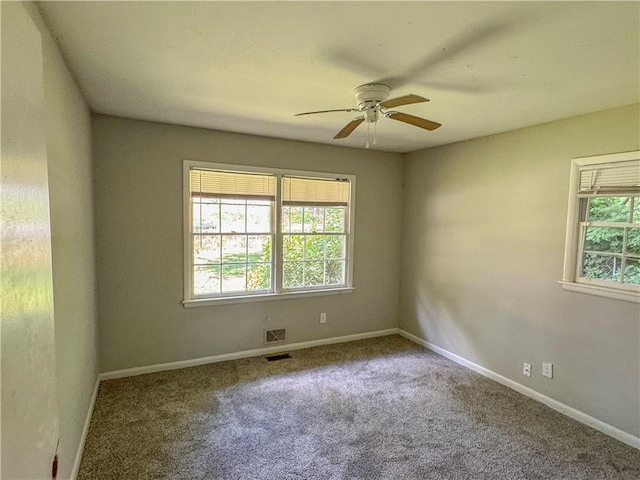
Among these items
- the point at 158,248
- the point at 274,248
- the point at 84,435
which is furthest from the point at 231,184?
the point at 84,435

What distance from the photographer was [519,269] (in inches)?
127

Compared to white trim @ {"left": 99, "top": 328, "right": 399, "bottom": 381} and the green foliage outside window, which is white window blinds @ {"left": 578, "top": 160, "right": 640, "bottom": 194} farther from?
white trim @ {"left": 99, "top": 328, "right": 399, "bottom": 381}

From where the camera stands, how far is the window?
251cm

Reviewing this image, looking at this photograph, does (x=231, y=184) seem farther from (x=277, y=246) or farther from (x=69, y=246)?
(x=69, y=246)

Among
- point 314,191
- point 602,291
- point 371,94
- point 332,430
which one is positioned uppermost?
point 371,94

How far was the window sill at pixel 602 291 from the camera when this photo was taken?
2.46 meters

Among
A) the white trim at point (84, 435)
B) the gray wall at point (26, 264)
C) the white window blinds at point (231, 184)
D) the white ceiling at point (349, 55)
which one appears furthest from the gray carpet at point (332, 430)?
the white ceiling at point (349, 55)

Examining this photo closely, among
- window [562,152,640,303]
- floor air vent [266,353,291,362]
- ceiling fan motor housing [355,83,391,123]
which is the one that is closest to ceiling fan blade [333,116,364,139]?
ceiling fan motor housing [355,83,391,123]

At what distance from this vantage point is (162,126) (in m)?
3.31

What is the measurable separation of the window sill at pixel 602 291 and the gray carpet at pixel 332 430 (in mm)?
1021

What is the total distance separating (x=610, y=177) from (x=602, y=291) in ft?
2.79

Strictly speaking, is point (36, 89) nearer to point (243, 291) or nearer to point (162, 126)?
point (162, 126)

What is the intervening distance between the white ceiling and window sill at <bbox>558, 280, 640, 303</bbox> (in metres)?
1.33

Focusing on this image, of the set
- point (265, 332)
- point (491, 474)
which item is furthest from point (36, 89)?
point (265, 332)
